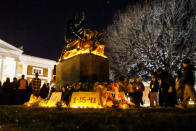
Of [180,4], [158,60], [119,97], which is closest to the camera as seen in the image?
[119,97]

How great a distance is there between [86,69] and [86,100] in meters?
1.69

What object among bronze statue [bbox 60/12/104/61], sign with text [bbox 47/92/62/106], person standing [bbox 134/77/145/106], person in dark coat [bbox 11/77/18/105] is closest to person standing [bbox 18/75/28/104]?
person in dark coat [bbox 11/77/18/105]

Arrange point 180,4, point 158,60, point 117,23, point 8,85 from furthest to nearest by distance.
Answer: point 117,23 → point 158,60 → point 180,4 → point 8,85

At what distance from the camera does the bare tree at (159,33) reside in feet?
60.7

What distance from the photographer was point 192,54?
61.7 ft

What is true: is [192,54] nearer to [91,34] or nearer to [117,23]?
[117,23]

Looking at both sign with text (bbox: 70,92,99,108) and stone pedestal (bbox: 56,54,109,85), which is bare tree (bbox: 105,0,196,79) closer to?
stone pedestal (bbox: 56,54,109,85)

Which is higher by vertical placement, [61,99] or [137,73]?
[137,73]

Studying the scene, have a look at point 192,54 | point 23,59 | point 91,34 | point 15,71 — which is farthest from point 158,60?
point 23,59

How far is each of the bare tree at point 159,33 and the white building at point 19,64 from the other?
32.9 m

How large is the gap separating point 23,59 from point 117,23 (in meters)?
38.0

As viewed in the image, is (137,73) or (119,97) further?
(137,73)

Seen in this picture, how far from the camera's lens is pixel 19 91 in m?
11.4

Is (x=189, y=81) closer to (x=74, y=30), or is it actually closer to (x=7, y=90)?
(x=74, y=30)
